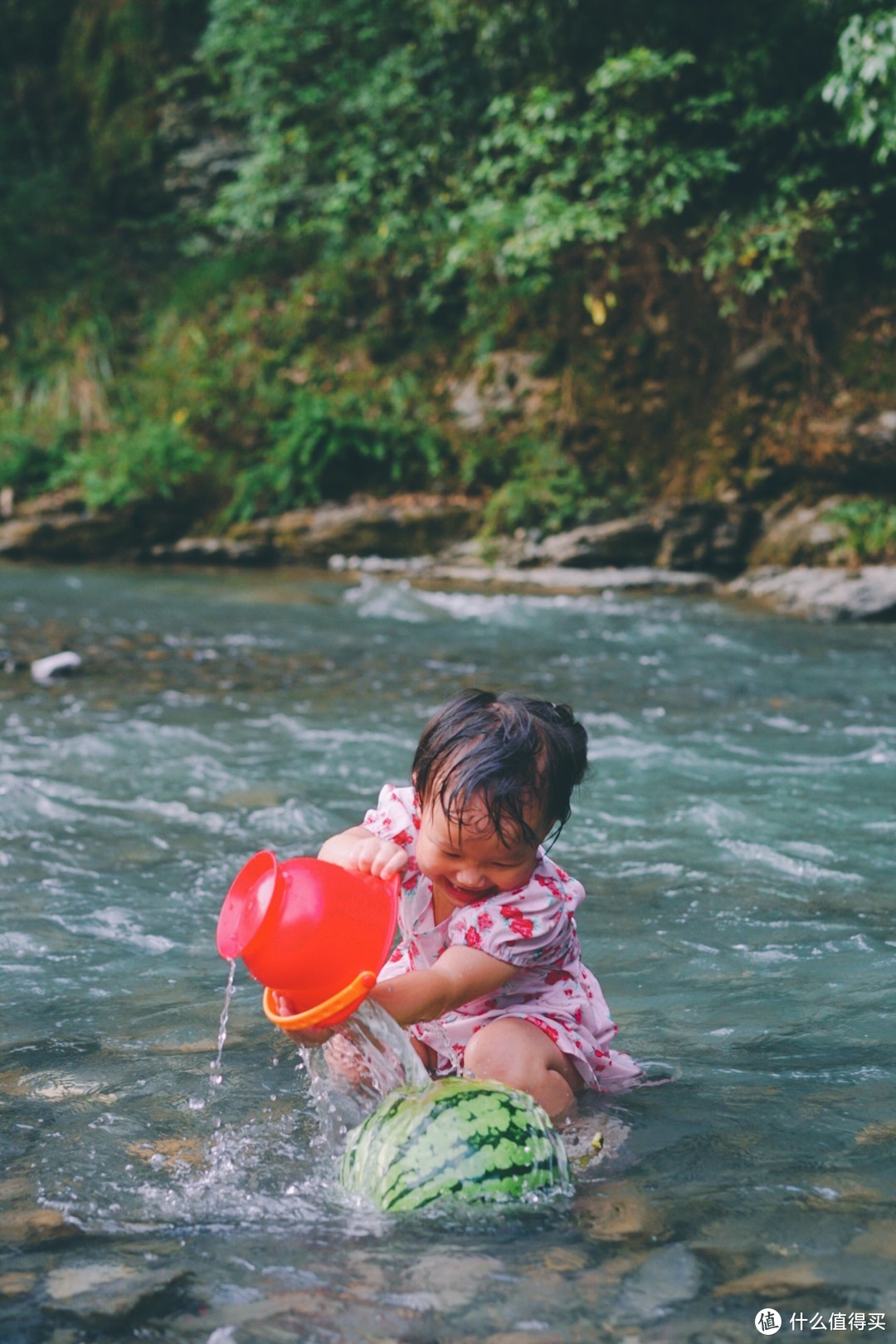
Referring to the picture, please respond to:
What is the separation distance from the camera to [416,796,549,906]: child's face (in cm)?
257

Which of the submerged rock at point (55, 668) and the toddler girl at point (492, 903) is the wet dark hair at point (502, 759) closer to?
the toddler girl at point (492, 903)

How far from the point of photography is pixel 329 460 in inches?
587

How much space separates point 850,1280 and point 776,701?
17.8 feet

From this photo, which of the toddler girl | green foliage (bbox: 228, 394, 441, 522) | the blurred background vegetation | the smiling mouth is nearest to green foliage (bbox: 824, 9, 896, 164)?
the blurred background vegetation

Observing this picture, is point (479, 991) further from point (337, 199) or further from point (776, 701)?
point (337, 199)

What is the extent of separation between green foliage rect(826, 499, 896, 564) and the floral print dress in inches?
376

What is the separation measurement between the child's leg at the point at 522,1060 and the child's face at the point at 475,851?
0.28m

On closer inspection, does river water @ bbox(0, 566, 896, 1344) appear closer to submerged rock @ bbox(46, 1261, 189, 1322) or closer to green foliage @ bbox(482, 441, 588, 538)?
submerged rock @ bbox(46, 1261, 189, 1322)

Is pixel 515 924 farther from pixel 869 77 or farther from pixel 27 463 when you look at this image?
pixel 27 463

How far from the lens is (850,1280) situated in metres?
2.06

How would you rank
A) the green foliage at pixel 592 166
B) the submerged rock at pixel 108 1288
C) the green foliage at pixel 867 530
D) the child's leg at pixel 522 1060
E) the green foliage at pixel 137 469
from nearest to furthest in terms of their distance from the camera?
the submerged rock at pixel 108 1288
the child's leg at pixel 522 1060
the green foliage at pixel 867 530
the green foliage at pixel 592 166
the green foliage at pixel 137 469

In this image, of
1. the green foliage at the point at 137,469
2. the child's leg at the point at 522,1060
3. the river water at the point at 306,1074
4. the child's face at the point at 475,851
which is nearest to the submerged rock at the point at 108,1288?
the river water at the point at 306,1074

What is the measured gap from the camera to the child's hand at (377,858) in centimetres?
264

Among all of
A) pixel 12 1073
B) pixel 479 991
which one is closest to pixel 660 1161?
pixel 479 991
